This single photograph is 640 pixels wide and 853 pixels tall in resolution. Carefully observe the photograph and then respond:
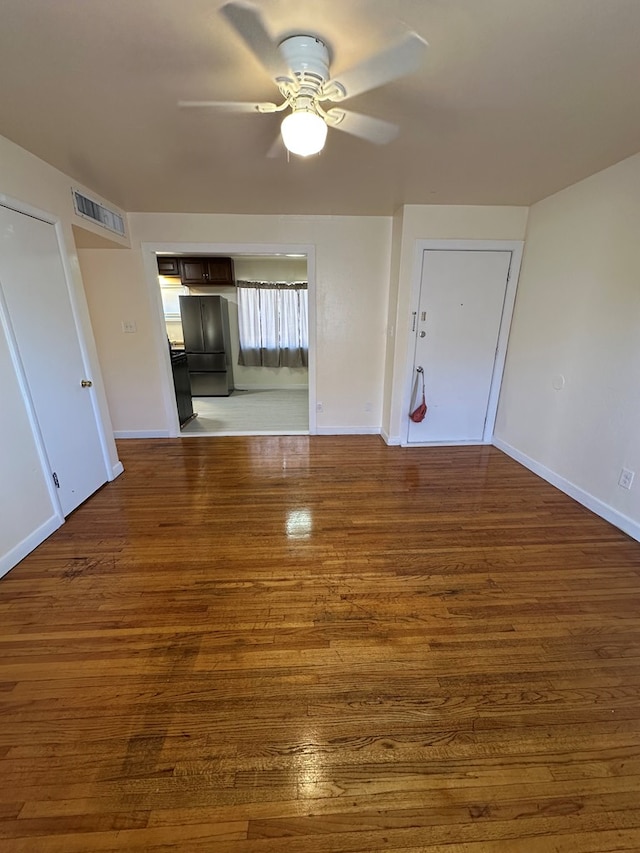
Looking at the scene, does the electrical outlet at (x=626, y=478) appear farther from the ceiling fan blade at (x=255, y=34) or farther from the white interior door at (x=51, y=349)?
the white interior door at (x=51, y=349)

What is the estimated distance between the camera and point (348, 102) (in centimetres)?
163

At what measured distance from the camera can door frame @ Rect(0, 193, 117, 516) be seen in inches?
78.4

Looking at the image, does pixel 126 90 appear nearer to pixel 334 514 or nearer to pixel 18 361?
pixel 18 361

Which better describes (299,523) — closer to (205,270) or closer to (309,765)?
(309,765)

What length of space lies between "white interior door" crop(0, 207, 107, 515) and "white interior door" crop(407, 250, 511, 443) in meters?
3.03

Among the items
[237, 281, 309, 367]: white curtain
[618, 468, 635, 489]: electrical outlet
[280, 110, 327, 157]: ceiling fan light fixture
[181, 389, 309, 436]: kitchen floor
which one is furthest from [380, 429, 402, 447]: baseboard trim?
[237, 281, 309, 367]: white curtain

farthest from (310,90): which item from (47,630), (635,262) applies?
(47,630)

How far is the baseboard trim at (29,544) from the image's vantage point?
6.29 feet

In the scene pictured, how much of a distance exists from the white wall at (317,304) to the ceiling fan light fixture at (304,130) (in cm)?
219

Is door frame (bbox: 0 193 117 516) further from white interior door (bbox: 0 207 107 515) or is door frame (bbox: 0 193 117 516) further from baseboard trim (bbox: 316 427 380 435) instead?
baseboard trim (bbox: 316 427 380 435)

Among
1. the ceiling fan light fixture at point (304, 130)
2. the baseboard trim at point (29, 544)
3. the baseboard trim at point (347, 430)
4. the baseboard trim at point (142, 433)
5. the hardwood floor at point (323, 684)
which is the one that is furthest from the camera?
the baseboard trim at point (347, 430)

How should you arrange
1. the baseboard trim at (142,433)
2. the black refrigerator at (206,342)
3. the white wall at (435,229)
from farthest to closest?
1. the black refrigerator at (206,342)
2. the baseboard trim at (142,433)
3. the white wall at (435,229)

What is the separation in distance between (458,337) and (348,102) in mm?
2367

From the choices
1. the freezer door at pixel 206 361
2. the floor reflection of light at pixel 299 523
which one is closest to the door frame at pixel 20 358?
the floor reflection of light at pixel 299 523
